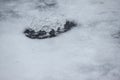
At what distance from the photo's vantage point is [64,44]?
103 inches

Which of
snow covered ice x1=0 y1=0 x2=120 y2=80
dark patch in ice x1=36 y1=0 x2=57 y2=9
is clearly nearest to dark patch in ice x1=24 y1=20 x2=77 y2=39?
snow covered ice x1=0 y1=0 x2=120 y2=80

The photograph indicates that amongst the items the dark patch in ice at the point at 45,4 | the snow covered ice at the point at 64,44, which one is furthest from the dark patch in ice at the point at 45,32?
the dark patch in ice at the point at 45,4

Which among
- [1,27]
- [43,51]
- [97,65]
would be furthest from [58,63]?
[1,27]

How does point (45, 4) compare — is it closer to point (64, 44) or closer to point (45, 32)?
point (45, 32)

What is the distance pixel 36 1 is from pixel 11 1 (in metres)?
0.50

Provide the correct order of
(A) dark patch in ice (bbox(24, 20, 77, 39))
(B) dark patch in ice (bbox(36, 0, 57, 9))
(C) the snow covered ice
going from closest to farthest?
(C) the snow covered ice → (A) dark patch in ice (bbox(24, 20, 77, 39)) → (B) dark patch in ice (bbox(36, 0, 57, 9))

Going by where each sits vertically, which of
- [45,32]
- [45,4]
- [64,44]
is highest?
[45,4]

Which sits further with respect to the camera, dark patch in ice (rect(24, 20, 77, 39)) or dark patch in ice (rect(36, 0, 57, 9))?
dark patch in ice (rect(36, 0, 57, 9))

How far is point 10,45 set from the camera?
2691 mm

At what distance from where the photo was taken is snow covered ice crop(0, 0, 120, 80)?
226 cm

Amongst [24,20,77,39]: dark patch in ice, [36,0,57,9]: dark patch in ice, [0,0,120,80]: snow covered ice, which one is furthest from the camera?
[36,0,57,9]: dark patch in ice

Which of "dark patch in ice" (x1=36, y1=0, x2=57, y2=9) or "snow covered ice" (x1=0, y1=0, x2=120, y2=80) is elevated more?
"dark patch in ice" (x1=36, y1=0, x2=57, y2=9)

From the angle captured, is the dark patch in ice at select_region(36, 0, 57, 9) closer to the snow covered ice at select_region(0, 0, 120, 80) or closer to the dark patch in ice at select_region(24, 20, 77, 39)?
the snow covered ice at select_region(0, 0, 120, 80)

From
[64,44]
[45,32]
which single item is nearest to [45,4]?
[45,32]
